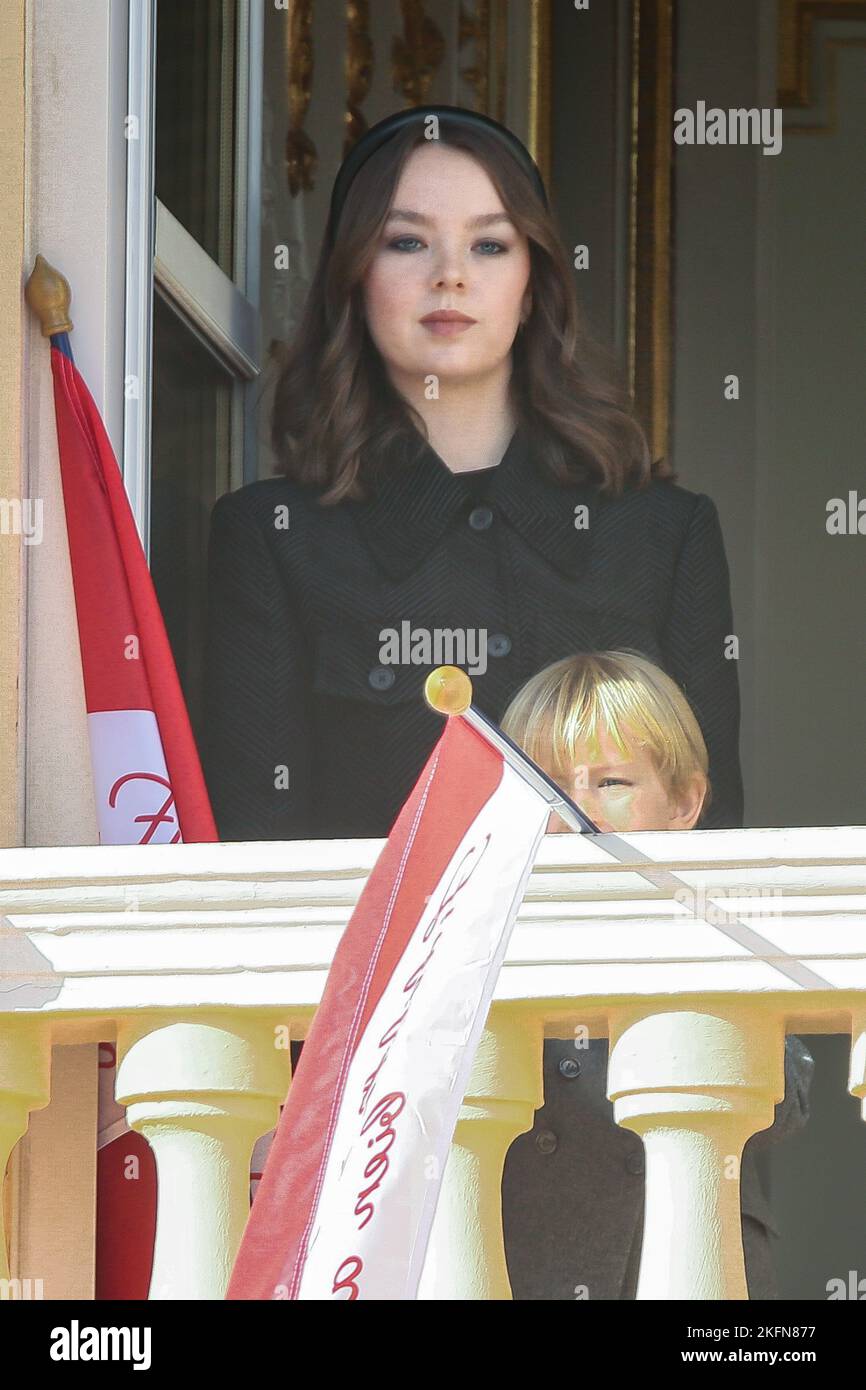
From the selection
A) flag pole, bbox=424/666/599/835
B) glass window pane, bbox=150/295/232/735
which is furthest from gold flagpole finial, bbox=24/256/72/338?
flag pole, bbox=424/666/599/835

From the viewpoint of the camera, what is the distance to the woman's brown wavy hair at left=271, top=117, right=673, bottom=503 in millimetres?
4316

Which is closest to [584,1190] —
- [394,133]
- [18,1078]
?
[18,1078]

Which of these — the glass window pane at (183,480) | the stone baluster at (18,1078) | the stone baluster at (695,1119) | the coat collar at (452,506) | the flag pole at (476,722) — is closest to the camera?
the flag pole at (476,722)

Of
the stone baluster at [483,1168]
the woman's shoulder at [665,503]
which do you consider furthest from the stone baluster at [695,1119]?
the woman's shoulder at [665,503]

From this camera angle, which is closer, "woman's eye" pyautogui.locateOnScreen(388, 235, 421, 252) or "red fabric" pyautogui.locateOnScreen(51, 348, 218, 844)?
"red fabric" pyautogui.locateOnScreen(51, 348, 218, 844)

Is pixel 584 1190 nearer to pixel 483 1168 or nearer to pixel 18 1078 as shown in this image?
pixel 483 1168

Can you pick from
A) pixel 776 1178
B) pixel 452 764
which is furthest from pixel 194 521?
pixel 776 1178

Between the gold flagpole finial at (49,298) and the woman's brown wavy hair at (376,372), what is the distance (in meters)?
0.66

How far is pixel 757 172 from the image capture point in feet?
15.3

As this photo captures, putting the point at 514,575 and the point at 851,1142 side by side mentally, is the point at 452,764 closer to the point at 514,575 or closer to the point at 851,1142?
the point at 514,575

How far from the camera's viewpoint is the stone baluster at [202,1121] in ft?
9.95

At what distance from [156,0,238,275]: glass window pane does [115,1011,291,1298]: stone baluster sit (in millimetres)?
1554

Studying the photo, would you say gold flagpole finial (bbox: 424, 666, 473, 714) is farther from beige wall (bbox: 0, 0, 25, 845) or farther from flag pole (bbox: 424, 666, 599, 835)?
beige wall (bbox: 0, 0, 25, 845)

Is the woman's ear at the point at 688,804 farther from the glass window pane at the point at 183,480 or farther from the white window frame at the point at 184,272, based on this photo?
the white window frame at the point at 184,272
